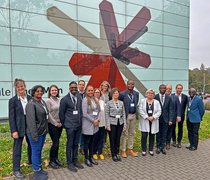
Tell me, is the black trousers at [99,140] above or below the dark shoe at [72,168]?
above

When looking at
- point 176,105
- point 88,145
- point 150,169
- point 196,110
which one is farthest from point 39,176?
point 196,110

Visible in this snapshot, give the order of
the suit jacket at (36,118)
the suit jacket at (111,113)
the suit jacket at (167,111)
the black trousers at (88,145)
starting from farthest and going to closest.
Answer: the suit jacket at (167,111), the suit jacket at (111,113), the black trousers at (88,145), the suit jacket at (36,118)

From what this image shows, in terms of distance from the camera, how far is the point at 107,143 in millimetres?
6348

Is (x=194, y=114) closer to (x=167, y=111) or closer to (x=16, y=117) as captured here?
(x=167, y=111)

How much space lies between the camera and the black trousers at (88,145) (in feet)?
15.7

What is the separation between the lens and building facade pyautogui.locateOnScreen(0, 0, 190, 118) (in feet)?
31.9

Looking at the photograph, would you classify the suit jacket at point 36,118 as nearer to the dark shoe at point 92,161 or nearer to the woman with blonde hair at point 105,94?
the dark shoe at point 92,161

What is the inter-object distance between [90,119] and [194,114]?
3220mm

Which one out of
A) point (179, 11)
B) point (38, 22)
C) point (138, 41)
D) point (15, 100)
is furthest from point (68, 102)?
point (179, 11)

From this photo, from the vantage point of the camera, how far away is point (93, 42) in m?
12.0

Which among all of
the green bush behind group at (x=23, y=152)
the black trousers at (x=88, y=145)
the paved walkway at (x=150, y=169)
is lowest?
the paved walkway at (x=150, y=169)

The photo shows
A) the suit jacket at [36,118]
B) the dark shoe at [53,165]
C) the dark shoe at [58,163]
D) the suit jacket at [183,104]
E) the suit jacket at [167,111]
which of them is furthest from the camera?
the suit jacket at [183,104]

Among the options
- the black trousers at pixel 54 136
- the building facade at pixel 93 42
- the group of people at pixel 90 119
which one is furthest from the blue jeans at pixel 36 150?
the building facade at pixel 93 42

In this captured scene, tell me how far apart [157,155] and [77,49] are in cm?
775
